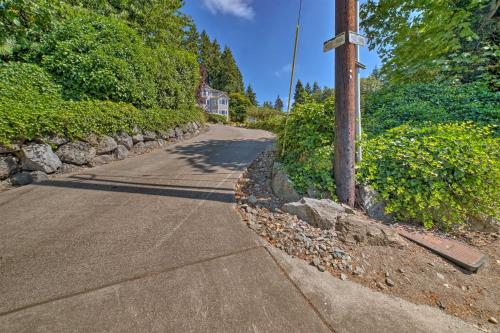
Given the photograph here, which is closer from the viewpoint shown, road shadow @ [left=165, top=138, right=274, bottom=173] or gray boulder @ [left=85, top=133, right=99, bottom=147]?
gray boulder @ [left=85, top=133, right=99, bottom=147]

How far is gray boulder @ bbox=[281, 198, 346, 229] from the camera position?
244 centimetres

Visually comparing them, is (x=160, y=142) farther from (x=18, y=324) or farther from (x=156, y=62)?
(x=18, y=324)

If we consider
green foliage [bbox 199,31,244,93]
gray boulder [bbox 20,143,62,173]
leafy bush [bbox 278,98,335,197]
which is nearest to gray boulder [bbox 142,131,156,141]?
gray boulder [bbox 20,143,62,173]

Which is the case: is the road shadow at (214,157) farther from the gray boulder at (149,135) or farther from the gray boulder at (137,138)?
the gray boulder at (137,138)

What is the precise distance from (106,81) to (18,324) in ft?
20.7

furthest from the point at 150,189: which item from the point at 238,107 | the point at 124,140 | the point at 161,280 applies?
the point at 238,107

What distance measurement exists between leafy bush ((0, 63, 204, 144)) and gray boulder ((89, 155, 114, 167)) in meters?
0.64

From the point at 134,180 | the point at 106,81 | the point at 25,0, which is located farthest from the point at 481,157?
the point at 106,81

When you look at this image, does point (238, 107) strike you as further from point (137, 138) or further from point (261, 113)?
point (137, 138)

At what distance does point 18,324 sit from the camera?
1325 millimetres

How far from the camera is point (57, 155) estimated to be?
14.2 ft

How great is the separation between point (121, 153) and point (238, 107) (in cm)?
3359

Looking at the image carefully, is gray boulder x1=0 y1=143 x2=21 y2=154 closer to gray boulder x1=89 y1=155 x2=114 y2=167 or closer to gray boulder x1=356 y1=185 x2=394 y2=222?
gray boulder x1=89 y1=155 x2=114 y2=167

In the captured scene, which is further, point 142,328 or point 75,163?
point 75,163
